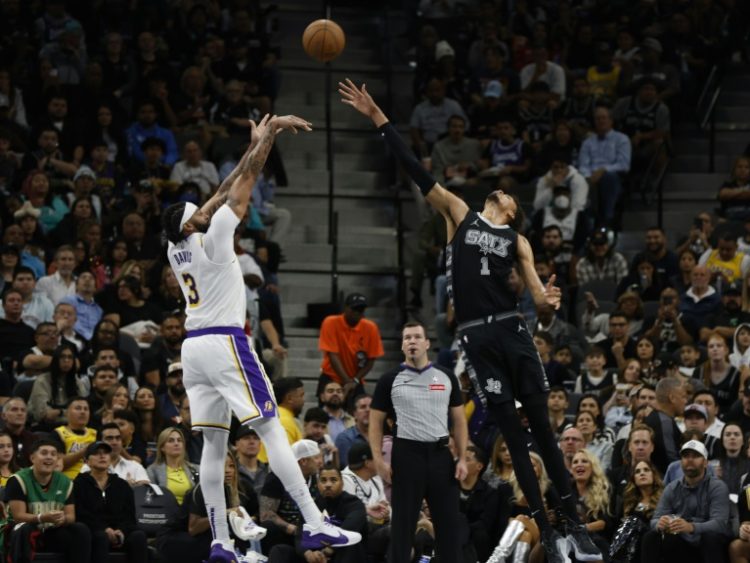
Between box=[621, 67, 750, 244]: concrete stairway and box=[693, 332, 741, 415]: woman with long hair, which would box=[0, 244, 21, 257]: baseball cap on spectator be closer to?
box=[693, 332, 741, 415]: woman with long hair

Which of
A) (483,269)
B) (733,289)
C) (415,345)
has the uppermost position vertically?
(483,269)

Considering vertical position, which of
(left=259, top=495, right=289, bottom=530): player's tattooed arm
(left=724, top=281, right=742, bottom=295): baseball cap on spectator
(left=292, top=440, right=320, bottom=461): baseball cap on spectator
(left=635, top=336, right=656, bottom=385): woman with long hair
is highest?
(left=724, top=281, right=742, bottom=295): baseball cap on spectator

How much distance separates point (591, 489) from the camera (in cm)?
1572

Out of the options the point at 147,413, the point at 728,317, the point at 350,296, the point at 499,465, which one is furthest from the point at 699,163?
the point at 147,413

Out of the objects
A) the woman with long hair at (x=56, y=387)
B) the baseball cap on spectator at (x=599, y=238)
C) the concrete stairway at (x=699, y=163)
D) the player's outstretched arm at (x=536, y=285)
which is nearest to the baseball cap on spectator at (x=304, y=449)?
the woman with long hair at (x=56, y=387)

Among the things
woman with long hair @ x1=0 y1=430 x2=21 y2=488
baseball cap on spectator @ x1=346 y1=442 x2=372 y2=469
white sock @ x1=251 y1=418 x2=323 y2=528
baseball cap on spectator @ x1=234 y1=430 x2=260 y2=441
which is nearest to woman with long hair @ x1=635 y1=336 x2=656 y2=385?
baseball cap on spectator @ x1=346 y1=442 x2=372 y2=469

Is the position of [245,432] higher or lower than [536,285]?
lower

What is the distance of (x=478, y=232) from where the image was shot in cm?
1159

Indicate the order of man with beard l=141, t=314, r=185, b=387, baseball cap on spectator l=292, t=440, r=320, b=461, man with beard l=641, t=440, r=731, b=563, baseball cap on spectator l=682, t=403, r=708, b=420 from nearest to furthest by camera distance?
man with beard l=641, t=440, r=731, b=563 < baseball cap on spectator l=292, t=440, r=320, b=461 < baseball cap on spectator l=682, t=403, r=708, b=420 < man with beard l=141, t=314, r=185, b=387

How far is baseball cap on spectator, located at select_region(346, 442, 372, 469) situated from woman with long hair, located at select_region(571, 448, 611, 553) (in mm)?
2038

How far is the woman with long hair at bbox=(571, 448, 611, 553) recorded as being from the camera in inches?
615

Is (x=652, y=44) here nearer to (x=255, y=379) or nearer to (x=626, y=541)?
(x=626, y=541)

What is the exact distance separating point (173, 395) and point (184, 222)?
5722 millimetres

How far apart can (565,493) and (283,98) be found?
14491 mm
